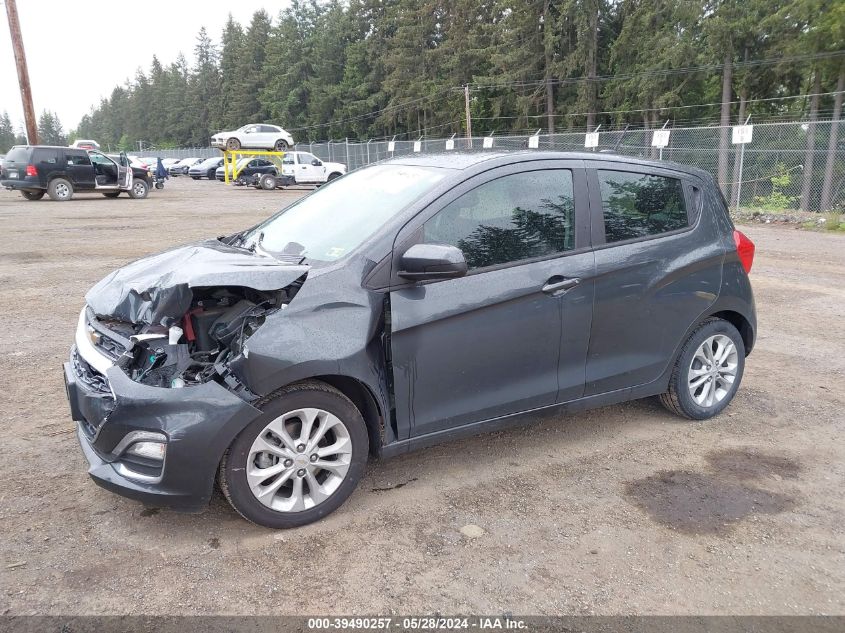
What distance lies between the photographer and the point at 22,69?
82.1 feet

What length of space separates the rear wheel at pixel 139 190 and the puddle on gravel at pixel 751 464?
25.9m

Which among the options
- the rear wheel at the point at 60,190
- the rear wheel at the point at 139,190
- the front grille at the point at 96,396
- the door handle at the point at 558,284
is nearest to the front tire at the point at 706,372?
the door handle at the point at 558,284

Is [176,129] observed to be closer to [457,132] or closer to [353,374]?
[457,132]

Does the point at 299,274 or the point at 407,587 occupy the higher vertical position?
the point at 299,274

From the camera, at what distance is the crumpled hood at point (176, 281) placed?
3.06 metres

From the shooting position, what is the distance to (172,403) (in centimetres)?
285

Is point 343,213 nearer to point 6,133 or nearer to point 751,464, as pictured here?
point 751,464

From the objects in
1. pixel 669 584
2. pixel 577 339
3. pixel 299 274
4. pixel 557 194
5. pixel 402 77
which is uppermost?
pixel 402 77

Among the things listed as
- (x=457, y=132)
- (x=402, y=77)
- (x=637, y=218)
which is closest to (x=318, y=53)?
(x=402, y=77)

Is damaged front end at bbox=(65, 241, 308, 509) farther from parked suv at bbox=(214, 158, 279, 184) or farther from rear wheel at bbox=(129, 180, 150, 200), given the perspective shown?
parked suv at bbox=(214, 158, 279, 184)

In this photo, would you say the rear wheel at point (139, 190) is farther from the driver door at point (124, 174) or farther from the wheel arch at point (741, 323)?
the wheel arch at point (741, 323)

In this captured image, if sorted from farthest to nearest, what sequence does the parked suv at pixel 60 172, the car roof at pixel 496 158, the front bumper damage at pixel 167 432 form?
the parked suv at pixel 60 172
the car roof at pixel 496 158
the front bumper damage at pixel 167 432

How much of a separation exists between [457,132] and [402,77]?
894 cm

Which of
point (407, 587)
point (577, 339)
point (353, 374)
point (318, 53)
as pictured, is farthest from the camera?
point (318, 53)
